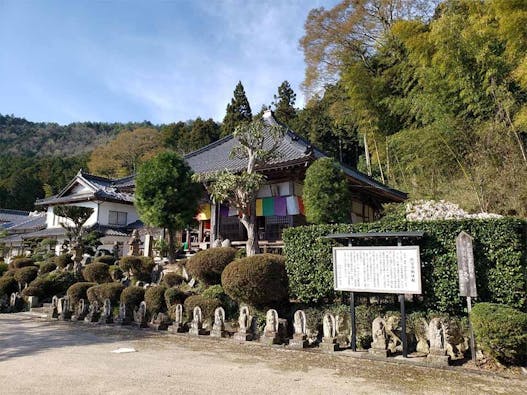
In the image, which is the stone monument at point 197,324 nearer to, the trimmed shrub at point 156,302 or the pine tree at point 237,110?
the trimmed shrub at point 156,302

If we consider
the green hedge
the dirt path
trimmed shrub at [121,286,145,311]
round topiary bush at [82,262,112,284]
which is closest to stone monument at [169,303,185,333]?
the dirt path

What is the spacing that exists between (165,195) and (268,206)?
11.3 feet

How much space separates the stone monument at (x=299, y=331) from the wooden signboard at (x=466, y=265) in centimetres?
269

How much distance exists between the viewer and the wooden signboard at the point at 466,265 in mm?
5844

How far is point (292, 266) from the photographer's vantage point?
7719 mm

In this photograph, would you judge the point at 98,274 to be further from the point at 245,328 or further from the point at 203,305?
the point at 245,328

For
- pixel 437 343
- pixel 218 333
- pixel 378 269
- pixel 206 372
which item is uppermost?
pixel 378 269

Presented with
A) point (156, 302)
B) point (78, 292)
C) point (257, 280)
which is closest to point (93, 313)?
point (78, 292)

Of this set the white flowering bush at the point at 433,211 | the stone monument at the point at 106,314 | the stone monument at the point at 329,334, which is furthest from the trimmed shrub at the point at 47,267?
the white flowering bush at the point at 433,211

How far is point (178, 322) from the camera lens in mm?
8391

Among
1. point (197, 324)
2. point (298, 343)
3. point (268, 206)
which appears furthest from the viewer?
point (268, 206)

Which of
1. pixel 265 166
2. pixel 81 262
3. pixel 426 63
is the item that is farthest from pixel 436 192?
pixel 81 262

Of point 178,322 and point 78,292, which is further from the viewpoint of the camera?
point 78,292

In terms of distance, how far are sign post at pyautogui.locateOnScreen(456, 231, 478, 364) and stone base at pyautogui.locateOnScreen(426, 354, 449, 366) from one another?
1.71ft
